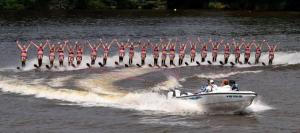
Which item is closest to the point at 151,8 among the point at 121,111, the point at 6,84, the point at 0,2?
the point at 0,2

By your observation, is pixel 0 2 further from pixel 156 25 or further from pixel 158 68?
pixel 158 68

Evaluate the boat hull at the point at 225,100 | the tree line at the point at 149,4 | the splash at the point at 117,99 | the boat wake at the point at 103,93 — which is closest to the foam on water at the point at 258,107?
the boat wake at the point at 103,93

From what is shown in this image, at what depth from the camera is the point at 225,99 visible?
3012cm

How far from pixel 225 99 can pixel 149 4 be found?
93.2 m

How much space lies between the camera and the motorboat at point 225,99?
30.0 meters

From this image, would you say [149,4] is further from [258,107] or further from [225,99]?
[225,99]

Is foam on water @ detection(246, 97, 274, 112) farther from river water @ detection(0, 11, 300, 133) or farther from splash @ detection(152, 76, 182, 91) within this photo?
splash @ detection(152, 76, 182, 91)

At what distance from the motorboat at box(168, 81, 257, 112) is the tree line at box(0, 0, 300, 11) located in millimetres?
87220

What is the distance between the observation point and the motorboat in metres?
30.0

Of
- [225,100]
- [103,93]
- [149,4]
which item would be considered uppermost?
[225,100]

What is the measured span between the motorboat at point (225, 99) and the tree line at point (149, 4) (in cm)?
8722

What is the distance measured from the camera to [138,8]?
400ft

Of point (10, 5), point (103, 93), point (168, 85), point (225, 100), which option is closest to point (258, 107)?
point (225, 100)

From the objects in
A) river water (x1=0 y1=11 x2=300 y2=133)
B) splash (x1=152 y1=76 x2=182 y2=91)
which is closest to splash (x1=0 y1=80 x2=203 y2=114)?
river water (x1=0 y1=11 x2=300 y2=133)
